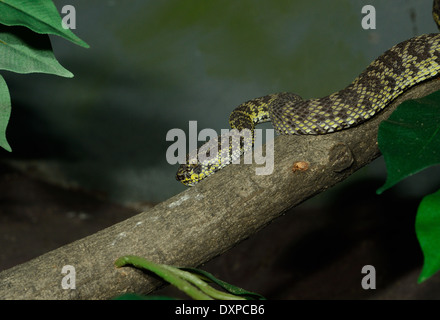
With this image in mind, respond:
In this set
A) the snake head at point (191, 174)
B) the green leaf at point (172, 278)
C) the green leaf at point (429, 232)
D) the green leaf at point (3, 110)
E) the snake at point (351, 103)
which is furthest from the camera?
the snake head at point (191, 174)

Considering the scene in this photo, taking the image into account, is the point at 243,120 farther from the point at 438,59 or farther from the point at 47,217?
the point at 47,217

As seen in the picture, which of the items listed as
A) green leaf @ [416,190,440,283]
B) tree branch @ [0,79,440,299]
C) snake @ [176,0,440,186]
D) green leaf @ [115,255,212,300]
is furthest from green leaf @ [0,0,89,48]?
snake @ [176,0,440,186]

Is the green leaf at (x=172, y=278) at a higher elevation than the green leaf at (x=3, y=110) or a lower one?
lower

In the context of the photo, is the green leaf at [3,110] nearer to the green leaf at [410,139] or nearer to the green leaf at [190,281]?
the green leaf at [190,281]

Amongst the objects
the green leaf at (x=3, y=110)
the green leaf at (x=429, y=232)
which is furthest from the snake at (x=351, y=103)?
the green leaf at (x=3, y=110)

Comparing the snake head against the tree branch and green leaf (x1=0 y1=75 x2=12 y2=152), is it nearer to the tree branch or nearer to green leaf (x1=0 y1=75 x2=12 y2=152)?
the tree branch
